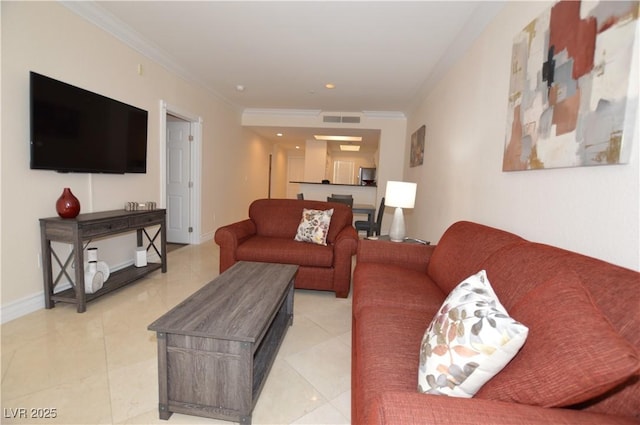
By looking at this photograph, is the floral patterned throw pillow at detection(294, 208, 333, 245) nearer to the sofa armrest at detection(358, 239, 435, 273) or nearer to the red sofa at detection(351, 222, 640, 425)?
the sofa armrest at detection(358, 239, 435, 273)

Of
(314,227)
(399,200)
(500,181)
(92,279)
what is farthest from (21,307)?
(500,181)

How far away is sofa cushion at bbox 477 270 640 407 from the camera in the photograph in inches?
24.1

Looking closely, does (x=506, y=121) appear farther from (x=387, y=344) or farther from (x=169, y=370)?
(x=169, y=370)

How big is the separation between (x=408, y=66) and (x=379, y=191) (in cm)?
292

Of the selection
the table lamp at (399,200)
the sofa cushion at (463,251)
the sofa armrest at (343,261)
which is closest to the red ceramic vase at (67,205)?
the sofa armrest at (343,261)

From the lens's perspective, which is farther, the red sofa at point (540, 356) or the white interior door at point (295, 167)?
the white interior door at point (295, 167)

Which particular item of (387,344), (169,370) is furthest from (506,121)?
(169,370)

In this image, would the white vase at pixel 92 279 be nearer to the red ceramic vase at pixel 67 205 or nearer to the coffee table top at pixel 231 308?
the red ceramic vase at pixel 67 205

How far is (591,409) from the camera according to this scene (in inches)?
29.8

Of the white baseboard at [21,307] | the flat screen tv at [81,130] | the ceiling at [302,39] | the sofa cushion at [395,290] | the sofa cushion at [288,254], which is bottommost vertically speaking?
the white baseboard at [21,307]

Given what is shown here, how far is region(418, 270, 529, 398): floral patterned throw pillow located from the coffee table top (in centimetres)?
71

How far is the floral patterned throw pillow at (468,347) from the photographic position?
79 centimetres

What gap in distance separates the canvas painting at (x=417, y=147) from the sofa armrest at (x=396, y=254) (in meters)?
2.26

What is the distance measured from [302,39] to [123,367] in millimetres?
3089
